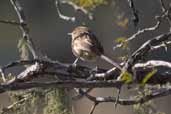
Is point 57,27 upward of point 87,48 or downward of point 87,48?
upward

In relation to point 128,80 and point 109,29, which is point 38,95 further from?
point 109,29

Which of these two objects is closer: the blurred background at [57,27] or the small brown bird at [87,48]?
the small brown bird at [87,48]

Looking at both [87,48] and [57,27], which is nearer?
[87,48]

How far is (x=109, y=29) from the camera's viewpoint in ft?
27.8

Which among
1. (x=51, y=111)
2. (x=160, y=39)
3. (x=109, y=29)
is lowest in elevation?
(x=51, y=111)

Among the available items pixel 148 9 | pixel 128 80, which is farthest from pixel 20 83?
pixel 148 9

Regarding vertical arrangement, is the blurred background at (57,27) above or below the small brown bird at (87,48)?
above

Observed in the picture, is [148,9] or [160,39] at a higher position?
[148,9]

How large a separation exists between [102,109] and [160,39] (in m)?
4.19

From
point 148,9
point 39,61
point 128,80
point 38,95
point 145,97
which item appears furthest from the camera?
point 148,9

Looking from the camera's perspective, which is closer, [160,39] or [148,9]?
[160,39]

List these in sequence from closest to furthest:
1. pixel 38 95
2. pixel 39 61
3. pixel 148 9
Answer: pixel 39 61 < pixel 38 95 < pixel 148 9

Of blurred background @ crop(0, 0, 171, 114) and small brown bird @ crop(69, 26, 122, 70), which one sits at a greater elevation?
blurred background @ crop(0, 0, 171, 114)

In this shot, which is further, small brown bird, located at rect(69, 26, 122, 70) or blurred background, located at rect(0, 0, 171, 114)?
blurred background, located at rect(0, 0, 171, 114)
